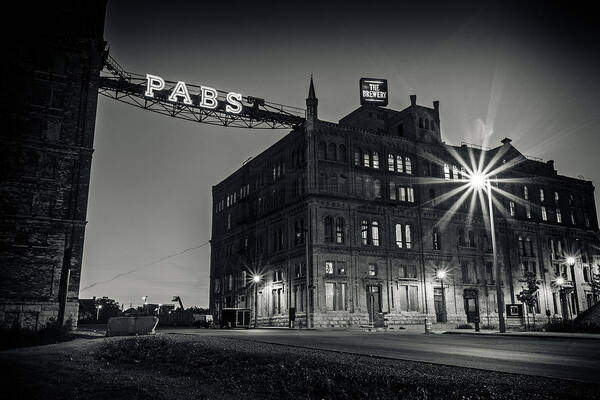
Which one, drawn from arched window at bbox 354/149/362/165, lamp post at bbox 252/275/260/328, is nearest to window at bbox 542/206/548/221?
arched window at bbox 354/149/362/165

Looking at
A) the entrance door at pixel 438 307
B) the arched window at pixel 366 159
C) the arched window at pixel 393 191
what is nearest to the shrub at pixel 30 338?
the arched window at pixel 366 159

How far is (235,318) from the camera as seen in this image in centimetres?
5106

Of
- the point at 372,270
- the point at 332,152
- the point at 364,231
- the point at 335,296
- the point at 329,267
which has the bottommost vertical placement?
the point at 335,296

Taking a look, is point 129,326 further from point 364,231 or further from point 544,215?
point 544,215

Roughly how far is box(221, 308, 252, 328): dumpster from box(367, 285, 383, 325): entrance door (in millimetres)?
13482

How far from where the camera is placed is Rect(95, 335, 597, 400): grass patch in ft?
24.2

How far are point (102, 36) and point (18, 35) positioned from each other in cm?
596

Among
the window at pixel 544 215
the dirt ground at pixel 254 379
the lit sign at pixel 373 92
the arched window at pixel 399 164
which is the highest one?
the lit sign at pixel 373 92

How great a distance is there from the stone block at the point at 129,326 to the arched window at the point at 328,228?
23.1 m

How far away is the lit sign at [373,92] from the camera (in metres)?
55.3

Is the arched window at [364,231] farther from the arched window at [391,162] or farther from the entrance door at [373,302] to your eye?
the arched window at [391,162]

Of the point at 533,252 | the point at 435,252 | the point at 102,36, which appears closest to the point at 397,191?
the point at 435,252

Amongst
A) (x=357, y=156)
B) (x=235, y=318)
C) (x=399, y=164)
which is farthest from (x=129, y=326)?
(x=399, y=164)

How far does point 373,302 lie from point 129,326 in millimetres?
26720
